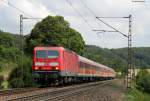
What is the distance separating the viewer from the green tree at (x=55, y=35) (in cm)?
8300

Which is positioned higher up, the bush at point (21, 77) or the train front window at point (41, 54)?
the train front window at point (41, 54)

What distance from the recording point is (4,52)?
88.6m

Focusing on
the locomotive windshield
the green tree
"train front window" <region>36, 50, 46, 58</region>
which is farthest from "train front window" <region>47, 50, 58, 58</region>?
the green tree

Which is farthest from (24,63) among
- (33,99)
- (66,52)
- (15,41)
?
(15,41)

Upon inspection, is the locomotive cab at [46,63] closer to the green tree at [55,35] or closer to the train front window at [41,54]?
the train front window at [41,54]

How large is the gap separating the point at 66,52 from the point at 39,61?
3642 mm

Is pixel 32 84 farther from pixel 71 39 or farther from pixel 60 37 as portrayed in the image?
pixel 71 39

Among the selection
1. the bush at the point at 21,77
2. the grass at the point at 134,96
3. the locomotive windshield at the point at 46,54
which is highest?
the locomotive windshield at the point at 46,54

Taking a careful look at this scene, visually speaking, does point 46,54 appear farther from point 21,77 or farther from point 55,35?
point 55,35

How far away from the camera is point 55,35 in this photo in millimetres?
84875

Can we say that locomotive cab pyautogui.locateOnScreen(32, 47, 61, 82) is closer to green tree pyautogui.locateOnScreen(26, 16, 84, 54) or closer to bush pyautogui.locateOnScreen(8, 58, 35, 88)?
bush pyautogui.locateOnScreen(8, 58, 35, 88)

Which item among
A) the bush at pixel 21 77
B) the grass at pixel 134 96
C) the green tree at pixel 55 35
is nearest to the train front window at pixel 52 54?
the bush at pixel 21 77

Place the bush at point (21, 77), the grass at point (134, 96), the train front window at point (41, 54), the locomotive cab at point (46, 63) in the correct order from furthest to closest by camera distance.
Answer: the bush at point (21, 77)
the train front window at point (41, 54)
the locomotive cab at point (46, 63)
the grass at point (134, 96)

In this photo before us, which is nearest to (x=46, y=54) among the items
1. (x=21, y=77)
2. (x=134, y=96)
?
(x=21, y=77)
